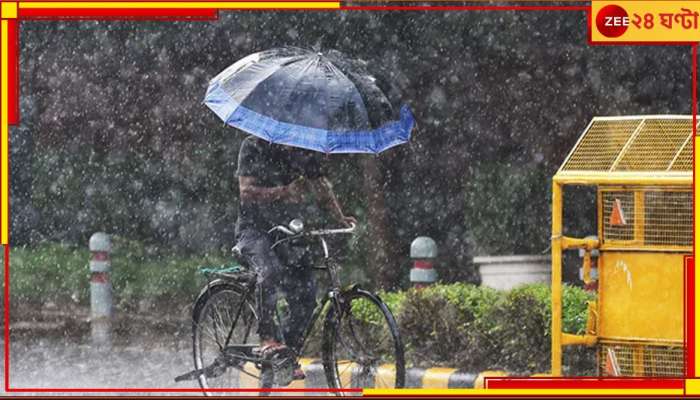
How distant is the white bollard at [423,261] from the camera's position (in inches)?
292

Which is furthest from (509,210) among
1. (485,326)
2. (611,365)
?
(611,365)

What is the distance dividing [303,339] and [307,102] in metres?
1.19

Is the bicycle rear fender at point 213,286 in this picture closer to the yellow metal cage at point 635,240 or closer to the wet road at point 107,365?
the wet road at point 107,365

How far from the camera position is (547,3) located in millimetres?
5902

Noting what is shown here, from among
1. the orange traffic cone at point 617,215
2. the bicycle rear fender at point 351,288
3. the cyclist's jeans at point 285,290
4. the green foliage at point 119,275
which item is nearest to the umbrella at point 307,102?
the cyclist's jeans at point 285,290

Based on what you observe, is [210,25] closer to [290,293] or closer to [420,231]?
[290,293]

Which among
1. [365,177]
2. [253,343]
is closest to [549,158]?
[365,177]

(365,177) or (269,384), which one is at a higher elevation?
(365,177)

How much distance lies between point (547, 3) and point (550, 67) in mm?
595

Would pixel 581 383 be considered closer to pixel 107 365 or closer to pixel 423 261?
pixel 423 261

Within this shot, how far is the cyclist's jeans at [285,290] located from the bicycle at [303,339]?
0.04 metres

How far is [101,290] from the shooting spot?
6863mm

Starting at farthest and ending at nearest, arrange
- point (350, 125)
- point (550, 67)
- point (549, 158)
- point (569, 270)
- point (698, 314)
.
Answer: point (569, 270) → point (549, 158) → point (550, 67) → point (350, 125) → point (698, 314)

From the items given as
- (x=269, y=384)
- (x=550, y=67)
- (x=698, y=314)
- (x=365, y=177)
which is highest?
(x=550, y=67)
